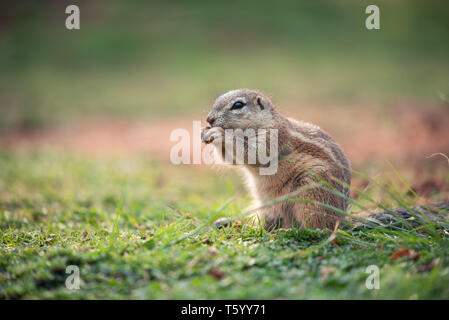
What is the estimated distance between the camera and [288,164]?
13.5 feet

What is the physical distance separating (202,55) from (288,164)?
49.3 feet

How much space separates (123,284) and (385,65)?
16478 millimetres

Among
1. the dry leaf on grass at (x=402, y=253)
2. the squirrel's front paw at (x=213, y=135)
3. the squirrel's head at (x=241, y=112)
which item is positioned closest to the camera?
the dry leaf on grass at (x=402, y=253)

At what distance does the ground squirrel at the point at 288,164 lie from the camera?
154 inches

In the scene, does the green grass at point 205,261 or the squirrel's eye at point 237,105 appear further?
the squirrel's eye at point 237,105

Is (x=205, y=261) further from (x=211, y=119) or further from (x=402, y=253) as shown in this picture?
(x=211, y=119)

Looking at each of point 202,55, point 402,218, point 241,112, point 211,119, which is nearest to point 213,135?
point 211,119

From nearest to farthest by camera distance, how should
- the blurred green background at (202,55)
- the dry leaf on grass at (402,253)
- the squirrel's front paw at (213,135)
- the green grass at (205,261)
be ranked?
the green grass at (205,261)
the dry leaf on grass at (402,253)
the squirrel's front paw at (213,135)
the blurred green background at (202,55)

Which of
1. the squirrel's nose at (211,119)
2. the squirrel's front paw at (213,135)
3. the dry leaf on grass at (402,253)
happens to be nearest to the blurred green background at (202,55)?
the squirrel's nose at (211,119)

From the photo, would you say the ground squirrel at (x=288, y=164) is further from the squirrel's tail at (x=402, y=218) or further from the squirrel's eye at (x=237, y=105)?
the squirrel's tail at (x=402, y=218)

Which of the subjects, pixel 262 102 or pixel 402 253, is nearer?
pixel 402 253

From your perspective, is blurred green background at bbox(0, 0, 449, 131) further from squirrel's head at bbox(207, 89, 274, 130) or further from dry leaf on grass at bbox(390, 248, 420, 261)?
dry leaf on grass at bbox(390, 248, 420, 261)

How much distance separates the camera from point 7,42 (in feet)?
62.7

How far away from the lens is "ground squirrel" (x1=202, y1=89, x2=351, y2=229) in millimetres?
3908
